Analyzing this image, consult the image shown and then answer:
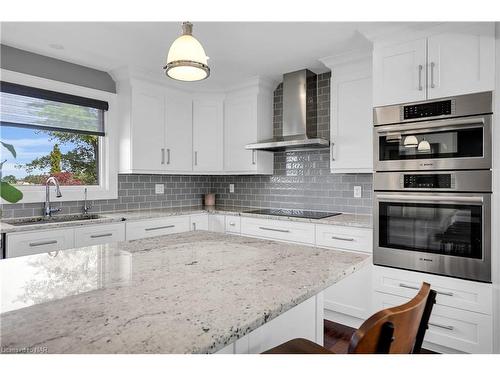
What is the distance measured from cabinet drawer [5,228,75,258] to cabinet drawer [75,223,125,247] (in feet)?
0.18

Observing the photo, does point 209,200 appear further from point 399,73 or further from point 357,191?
point 399,73

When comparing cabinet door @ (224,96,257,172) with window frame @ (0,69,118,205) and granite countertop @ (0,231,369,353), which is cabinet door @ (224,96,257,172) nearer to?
window frame @ (0,69,118,205)

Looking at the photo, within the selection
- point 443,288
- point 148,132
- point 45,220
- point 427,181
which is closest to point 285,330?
point 443,288

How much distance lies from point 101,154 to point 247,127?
5.45 feet

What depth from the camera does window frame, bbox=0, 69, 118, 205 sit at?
9.89 feet

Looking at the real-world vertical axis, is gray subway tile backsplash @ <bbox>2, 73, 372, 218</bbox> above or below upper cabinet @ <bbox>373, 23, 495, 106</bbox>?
below

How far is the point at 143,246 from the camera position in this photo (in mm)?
1559

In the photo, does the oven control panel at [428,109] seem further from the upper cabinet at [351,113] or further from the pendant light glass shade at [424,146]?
the upper cabinet at [351,113]

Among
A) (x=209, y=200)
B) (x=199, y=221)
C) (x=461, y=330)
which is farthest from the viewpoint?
(x=209, y=200)

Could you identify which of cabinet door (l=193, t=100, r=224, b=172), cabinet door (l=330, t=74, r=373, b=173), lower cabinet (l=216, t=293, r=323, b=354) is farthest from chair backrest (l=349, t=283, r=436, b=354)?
cabinet door (l=193, t=100, r=224, b=172)

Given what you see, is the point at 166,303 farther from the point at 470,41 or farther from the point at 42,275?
the point at 470,41

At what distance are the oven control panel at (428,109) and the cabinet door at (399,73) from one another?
0.20ft

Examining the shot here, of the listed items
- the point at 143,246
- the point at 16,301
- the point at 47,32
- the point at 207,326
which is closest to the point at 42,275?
the point at 16,301

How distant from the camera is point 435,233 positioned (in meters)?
2.28
